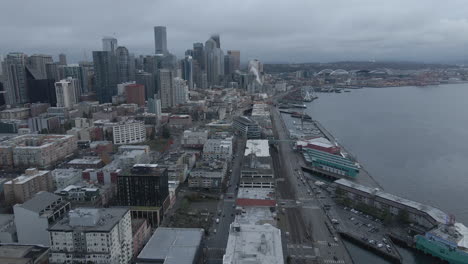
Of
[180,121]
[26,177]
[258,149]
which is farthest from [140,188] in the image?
[180,121]

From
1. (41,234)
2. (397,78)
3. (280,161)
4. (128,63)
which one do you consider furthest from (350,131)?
(397,78)

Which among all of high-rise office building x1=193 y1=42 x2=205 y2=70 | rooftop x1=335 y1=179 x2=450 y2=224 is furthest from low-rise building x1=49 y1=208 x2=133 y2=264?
high-rise office building x1=193 y1=42 x2=205 y2=70

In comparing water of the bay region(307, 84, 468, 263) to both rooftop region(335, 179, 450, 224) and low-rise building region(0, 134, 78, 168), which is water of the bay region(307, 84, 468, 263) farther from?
low-rise building region(0, 134, 78, 168)

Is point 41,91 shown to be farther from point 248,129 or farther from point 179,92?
point 248,129

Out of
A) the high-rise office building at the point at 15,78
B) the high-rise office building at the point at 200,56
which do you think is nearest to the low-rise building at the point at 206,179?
the high-rise office building at the point at 15,78

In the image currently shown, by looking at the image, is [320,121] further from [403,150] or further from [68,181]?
[68,181]
